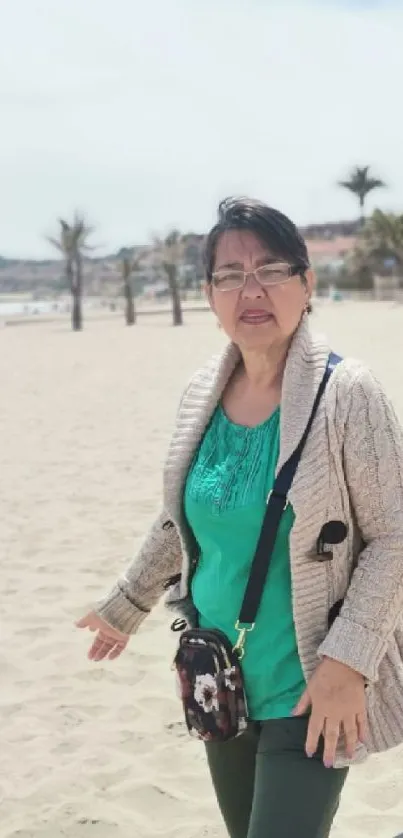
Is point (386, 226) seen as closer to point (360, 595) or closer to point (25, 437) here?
point (25, 437)

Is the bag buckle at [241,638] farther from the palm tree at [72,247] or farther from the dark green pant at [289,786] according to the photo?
the palm tree at [72,247]

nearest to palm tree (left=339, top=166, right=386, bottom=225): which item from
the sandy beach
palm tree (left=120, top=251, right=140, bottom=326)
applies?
palm tree (left=120, top=251, right=140, bottom=326)

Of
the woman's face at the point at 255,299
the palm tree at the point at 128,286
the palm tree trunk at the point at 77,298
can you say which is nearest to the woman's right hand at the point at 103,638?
the woman's face at the point at 255,299

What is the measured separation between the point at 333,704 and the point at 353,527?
0.34 metres

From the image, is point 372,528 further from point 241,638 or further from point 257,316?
point 257,316

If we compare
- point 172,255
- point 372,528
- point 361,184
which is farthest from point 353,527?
point 361,184

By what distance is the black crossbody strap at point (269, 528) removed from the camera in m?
2.04

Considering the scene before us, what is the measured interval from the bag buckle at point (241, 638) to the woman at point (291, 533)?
0.05ft

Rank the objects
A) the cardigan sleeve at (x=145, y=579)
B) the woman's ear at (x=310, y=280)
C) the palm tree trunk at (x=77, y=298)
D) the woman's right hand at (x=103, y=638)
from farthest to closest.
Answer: the palm tree trunk at (x=77, y=298) < the woman's right hand at (x=103, y=638) < the cardigan sleeve at (x=145, y=579) < the woman's ear at (x=310, y=280)

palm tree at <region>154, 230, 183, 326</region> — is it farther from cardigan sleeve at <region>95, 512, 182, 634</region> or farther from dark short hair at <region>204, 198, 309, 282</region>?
dark short hair at <region>204, 198, 309, 282</region>

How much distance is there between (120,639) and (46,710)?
190 centimetres

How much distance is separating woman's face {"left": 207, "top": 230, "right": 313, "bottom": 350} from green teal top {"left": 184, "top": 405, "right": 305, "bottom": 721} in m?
0.16

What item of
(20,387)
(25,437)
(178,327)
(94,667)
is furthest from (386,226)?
(94,667)

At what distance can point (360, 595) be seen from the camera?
201 cm
